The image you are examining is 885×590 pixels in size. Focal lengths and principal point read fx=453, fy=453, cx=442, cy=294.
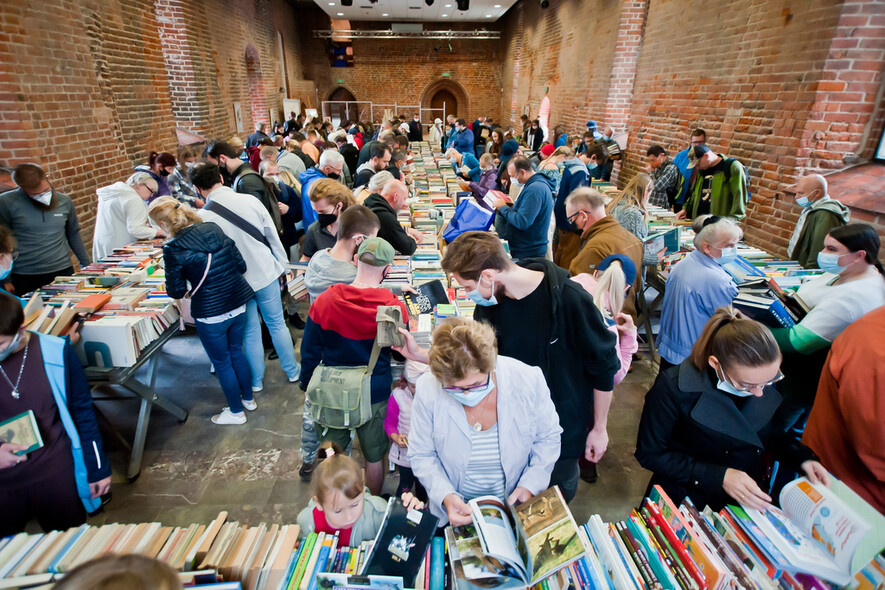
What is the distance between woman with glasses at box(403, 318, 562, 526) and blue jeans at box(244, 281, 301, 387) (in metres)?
2.24

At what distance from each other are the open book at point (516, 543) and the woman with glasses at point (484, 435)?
0.55 feet

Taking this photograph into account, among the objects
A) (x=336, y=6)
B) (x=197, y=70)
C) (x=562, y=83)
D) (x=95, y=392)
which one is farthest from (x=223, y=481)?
(x=336, y=6)

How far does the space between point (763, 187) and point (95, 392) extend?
21.9ft

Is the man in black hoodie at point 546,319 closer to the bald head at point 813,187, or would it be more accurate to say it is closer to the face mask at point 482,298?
the face mask at point 482,298

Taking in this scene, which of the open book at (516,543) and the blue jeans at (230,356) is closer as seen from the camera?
the open book at (516,543)

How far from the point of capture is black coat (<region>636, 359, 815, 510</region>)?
1.66m

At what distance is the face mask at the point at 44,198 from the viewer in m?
3.49

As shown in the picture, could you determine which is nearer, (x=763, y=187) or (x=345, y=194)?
(x=345, y=194)

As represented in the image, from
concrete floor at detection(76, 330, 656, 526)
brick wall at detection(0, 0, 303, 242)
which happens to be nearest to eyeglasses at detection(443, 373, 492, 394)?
concrete floor at detection(76, 330, 656, 526)

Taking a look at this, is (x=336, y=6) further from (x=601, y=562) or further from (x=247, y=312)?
(x=601, y=562)

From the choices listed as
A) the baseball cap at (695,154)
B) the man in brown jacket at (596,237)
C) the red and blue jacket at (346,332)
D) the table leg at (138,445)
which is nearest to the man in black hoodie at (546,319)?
the red and blue jacket at (346,332)

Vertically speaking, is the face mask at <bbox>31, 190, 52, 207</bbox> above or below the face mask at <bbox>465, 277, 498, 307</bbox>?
above

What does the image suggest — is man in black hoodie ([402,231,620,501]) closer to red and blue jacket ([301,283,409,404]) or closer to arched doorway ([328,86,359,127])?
red and blue jacket ([301,283,409,404])

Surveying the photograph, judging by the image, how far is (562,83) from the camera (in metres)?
11.3
